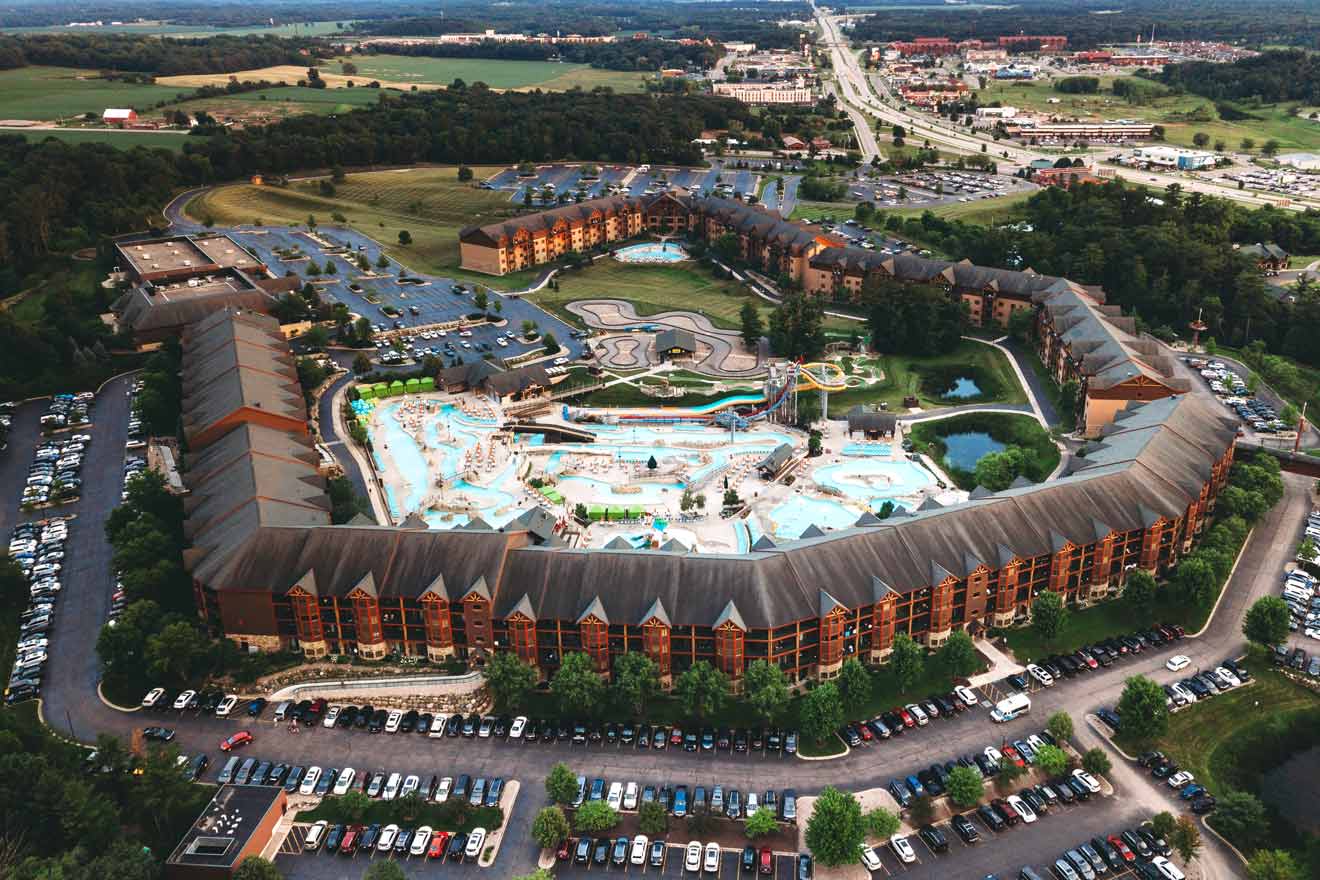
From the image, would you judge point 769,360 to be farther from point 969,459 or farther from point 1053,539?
point 1053,539

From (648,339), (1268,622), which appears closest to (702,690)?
(1268,622)

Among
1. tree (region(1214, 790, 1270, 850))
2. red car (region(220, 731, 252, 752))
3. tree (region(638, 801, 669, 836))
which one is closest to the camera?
tree (region(1214, 790, 1270, 850))

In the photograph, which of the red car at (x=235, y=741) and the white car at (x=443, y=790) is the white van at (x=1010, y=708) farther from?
the red car at (x=235, y=741)

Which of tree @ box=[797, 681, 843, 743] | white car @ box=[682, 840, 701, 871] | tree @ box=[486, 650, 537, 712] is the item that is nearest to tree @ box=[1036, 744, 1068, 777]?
tree @ box=[797, 681, 843, 743]

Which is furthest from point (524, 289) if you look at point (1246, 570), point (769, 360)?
point (1246, 570)

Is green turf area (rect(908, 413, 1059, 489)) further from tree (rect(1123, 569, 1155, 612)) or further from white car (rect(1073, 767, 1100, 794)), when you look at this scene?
white car (rect(1073, 767, 1100, 794))

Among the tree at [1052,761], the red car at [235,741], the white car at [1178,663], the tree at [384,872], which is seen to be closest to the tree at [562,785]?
the tree at [384,872]

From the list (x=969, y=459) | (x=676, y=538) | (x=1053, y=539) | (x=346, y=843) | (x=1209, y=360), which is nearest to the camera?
(x=346, y=843)
